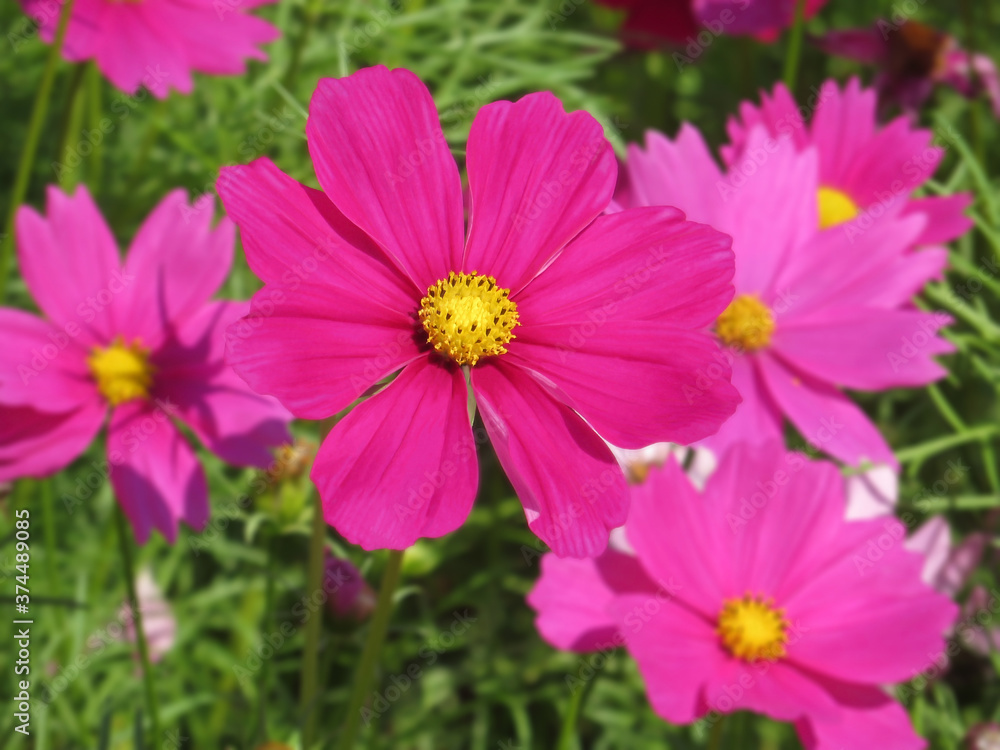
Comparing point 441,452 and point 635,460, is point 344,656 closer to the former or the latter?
point 635,460

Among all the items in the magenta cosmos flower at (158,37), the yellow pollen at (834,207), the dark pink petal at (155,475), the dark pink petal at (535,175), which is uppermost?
the magenta cosmos flower at (158,37)

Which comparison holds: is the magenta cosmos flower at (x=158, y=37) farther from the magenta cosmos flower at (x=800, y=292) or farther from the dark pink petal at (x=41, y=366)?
the magenta cosmos flower at (x=800, y=292)

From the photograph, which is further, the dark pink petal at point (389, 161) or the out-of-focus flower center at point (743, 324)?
the out-of-focus flower center at point (743, 324)

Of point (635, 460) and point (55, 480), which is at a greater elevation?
point (55, 480)

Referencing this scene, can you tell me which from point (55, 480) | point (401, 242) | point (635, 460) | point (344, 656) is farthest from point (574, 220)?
point (55, 480)

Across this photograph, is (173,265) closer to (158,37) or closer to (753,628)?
(158,37)

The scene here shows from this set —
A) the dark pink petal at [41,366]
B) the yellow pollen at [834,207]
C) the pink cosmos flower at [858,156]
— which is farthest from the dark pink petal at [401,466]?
the yellow pollen at [834,207]

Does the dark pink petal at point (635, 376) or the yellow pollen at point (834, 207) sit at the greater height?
the yellow pollen at point (834, 207)
